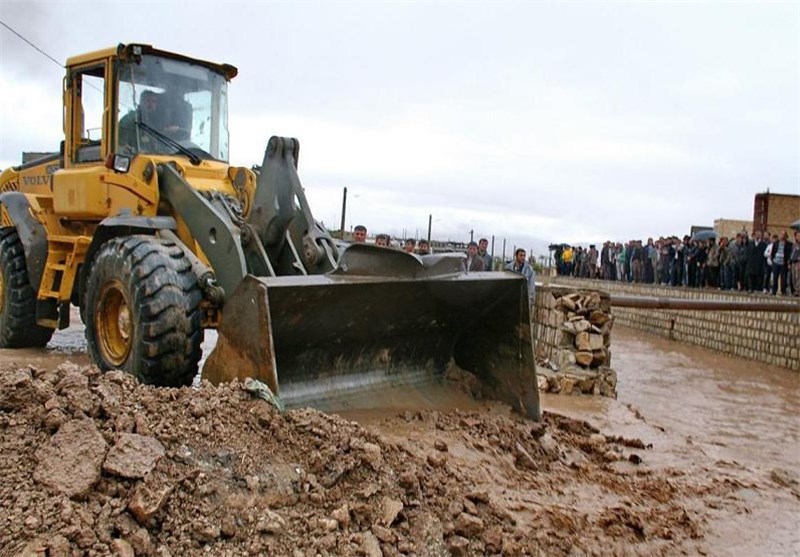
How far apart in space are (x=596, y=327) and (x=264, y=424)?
19.6 feet

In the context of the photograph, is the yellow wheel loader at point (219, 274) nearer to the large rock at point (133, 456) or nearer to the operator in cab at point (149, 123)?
the operator in cab at point (149, 123)

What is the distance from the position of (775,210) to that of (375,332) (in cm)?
2514

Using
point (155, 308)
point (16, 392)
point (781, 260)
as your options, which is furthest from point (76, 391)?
point (781, 260)

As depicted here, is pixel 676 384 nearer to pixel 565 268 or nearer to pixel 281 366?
pixel 281 366

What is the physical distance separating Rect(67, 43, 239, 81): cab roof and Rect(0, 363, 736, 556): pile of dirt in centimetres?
362

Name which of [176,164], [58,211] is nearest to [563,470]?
[176,164]

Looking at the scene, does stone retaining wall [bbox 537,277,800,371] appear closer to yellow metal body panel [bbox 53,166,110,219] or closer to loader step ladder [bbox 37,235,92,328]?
loader step ladder [bbox 37,235,92,328]

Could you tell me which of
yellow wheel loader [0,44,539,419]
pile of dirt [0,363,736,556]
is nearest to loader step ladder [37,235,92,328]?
yellow wheel loader [0,44,539,419]

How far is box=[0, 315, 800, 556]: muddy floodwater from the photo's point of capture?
4.76 metres

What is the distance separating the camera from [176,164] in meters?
6.65

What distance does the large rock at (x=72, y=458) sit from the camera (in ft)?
10.6

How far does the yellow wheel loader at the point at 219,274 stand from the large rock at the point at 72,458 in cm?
132

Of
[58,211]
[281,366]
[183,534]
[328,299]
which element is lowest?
[183,534]

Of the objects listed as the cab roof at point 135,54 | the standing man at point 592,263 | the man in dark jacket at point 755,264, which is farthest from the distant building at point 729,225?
the cab roof at point 135,54
